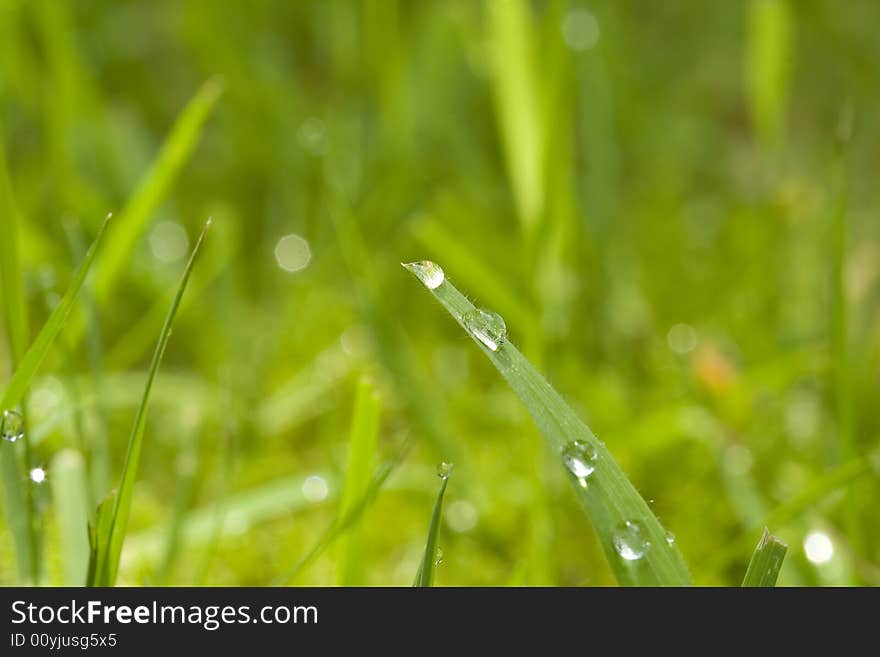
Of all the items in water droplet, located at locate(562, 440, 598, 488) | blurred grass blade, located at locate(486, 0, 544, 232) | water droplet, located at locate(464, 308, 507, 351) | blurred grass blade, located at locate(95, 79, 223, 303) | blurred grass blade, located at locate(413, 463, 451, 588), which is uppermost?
blurred grass blade, located at locate(486, 0, 544, 232)

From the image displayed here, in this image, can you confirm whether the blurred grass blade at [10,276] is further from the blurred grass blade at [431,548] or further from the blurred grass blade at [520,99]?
the blurred grass blade at [520,99]

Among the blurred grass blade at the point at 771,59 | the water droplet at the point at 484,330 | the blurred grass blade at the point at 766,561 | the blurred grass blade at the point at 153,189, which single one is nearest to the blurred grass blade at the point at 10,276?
the blurred grass blade at the point at 153,189

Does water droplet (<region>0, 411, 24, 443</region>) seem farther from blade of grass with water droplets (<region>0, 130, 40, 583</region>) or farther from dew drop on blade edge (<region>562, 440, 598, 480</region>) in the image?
dew drop on blade edge (<region>562, 440, 598, 480</region>)

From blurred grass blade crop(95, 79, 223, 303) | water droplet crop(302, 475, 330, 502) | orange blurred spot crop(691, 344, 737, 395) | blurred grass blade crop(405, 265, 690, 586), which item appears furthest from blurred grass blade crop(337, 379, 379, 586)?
orange blurred spot crop(691, 344, 737, 395)

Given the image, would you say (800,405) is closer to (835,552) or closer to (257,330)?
(835,552)

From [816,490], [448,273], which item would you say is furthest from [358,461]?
[448,273]

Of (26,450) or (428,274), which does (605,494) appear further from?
(26,450)

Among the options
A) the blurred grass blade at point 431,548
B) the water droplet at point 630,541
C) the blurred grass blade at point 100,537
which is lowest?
the water droplet at point 630,541
